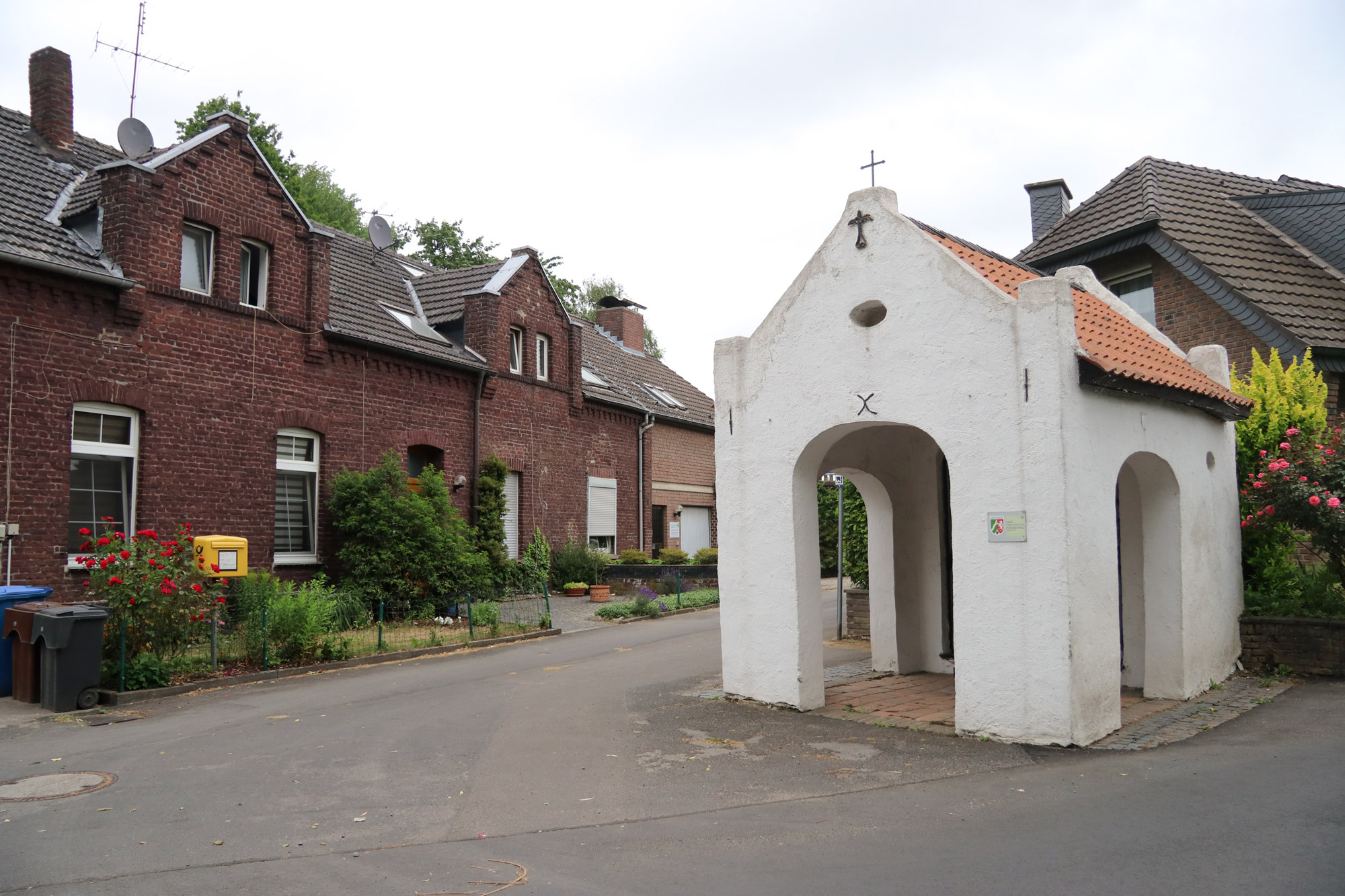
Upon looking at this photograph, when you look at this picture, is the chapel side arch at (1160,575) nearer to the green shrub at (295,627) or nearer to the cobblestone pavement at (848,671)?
the cobblestone pavement at (848,671)

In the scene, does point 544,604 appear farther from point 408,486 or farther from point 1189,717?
point 1189,717

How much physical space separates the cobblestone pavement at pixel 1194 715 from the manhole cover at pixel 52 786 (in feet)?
25.3

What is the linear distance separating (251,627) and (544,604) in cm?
863

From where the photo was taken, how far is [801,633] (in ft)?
31.2

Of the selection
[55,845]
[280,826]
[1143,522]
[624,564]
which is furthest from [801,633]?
[624,564]

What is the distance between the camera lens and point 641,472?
91.2ft

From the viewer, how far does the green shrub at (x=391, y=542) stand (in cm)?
1722

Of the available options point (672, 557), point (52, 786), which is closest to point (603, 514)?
point (672, 557)

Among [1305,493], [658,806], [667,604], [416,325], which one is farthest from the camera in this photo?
[416,325]

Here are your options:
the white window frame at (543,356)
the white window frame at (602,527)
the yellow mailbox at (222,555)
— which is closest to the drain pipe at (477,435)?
the white window frame at (543,356)

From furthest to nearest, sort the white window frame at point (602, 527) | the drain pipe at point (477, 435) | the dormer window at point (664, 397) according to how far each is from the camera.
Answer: the dormer window at point (664, 397) → the white window frame at point (602, 527) → the drain pipe at point (477, 435)

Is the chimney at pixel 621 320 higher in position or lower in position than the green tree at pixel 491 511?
higher

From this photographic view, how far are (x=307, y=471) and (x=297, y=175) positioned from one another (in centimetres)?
1961

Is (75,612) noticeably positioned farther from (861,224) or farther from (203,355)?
(861,224)
